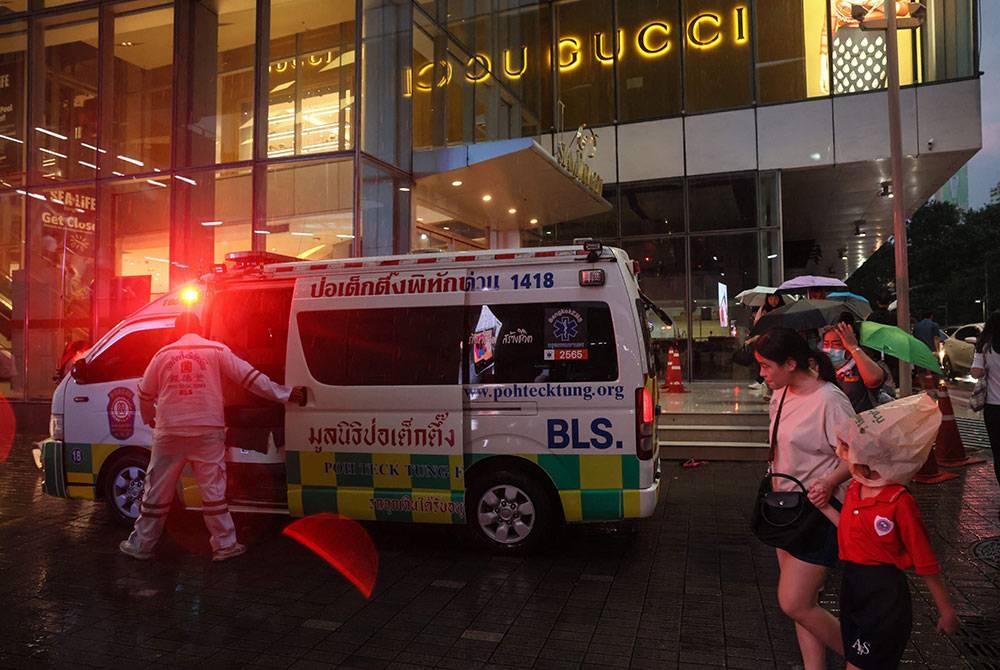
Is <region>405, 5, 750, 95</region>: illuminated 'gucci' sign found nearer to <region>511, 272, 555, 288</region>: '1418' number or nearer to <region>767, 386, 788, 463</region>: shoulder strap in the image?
<region>511, 272, 555, 288</region>: '1418' number

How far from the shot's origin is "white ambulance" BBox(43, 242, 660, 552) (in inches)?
205

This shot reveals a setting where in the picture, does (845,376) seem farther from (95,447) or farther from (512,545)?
(95,447)

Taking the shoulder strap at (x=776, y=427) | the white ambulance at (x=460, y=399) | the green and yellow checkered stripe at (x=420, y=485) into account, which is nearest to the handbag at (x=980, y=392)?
the white ambulance at (x=460, y=399)

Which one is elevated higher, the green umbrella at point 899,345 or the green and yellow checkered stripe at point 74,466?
the green umbrella at point 899,345

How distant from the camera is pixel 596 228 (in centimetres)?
1866

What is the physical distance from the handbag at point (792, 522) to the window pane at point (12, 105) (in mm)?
16273

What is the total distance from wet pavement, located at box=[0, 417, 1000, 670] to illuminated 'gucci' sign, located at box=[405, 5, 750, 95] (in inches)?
483

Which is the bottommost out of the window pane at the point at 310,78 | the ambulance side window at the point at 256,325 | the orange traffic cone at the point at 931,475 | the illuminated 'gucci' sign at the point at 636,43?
the orange traffic cone at the point at 931,475

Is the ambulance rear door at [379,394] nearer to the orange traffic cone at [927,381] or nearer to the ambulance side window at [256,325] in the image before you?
the ambulance side window at [256,325]

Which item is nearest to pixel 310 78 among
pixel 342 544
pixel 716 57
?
pixel 342 544

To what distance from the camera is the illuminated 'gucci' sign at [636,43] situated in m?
17.2

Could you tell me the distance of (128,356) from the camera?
642 centimetres

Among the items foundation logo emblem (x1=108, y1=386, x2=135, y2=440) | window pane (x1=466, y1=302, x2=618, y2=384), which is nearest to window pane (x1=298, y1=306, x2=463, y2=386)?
window pane (x1=466, y1=302, x2=618, y2=384)

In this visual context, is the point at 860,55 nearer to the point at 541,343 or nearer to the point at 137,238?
the point at 541,343
